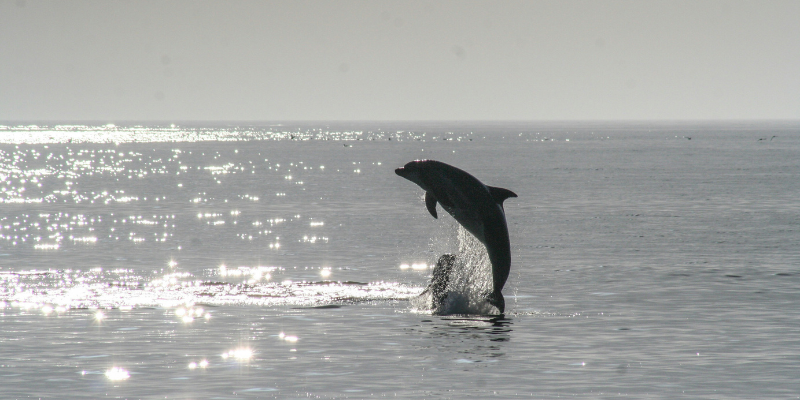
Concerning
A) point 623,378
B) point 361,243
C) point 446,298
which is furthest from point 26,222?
point 623,378

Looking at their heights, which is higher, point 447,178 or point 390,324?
point 447,178

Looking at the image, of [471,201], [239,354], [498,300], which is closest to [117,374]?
[239,354]

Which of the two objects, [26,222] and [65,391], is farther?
[26,222]

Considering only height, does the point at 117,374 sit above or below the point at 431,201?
below

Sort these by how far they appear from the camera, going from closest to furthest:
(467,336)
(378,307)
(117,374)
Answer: (117,374), (467,336), (378,307)

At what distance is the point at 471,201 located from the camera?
72.1 feet

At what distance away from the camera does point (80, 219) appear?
51.2 m

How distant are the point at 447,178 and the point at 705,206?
4066cm

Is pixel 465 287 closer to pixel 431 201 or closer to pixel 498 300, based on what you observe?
pixel 498 300

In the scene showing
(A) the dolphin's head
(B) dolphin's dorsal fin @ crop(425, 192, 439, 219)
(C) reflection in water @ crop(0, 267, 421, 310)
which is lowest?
(C) reflection in water @ crop(0, 267, 421, 310)

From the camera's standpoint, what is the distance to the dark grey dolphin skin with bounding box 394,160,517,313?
21.9 meters

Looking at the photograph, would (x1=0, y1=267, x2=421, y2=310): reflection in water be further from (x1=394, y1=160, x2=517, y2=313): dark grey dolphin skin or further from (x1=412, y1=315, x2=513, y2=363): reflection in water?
(x1=394, y1=160, x2=517, y2=313): dark grey dolphin skin

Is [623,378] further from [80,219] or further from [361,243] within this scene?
[80,219]

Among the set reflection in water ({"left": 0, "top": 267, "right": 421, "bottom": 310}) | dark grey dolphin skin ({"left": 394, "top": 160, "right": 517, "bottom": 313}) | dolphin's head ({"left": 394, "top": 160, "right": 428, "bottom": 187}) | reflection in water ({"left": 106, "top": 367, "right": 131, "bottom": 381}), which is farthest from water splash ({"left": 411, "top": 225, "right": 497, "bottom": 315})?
reflection in water ({"left": 106, "top": 367, "right": 131, "bottom": 381})
